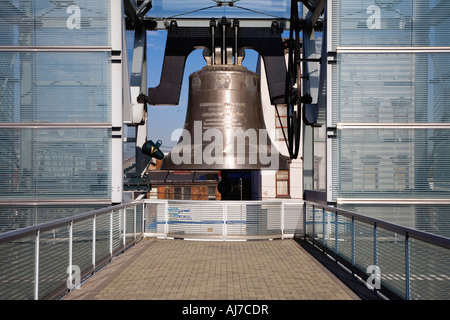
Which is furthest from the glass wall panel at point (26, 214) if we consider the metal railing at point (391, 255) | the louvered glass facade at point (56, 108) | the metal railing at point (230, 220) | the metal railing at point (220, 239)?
the metal railing at point (391, 255)

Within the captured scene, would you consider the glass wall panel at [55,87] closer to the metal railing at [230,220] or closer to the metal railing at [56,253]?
the metal railing at [56,253]

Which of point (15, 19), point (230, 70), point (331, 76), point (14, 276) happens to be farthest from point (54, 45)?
point (14, 276)

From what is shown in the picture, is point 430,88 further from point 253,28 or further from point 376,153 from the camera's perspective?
point 253,28

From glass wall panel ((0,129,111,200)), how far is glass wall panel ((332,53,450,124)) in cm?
444

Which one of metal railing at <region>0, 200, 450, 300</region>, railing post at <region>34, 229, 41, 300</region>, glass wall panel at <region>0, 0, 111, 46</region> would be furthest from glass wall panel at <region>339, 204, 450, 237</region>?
railing post at <region>34, 229, 41, 300</region>

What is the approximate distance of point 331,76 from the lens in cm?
1071

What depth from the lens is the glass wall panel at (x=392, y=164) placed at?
10367 mm

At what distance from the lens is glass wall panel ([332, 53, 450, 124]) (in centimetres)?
1040

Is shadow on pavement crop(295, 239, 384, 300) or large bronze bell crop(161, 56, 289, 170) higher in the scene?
large bronze bell crop(161, 56, 289, 170)

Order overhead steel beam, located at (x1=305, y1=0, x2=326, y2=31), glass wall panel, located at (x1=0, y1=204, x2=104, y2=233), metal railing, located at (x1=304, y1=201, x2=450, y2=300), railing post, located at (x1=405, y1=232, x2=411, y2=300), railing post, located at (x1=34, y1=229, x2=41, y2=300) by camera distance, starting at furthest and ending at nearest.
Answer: overhead steel beam, located at (x1=305, y1=0, x2=326, y2=31) < glass wall panel, located at (x1=0, y1=204, x2=104, y2=233) < railing post, located at (x1=405, y1=232, x2=411, y2=300) < railing post, located at (x1=34, y1=229, x2=41, y2=300) < metal railing, located at (x1=304, y1=201, x2=450, y2=300)

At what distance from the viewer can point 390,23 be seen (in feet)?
35.0

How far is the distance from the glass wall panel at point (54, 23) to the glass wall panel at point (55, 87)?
27 cm

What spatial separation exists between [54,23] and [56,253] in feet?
19.3

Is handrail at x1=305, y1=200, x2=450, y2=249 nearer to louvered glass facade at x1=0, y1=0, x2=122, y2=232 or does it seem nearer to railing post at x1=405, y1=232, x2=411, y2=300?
railing post at x1=405, y1=232, x2=411, y2=300
